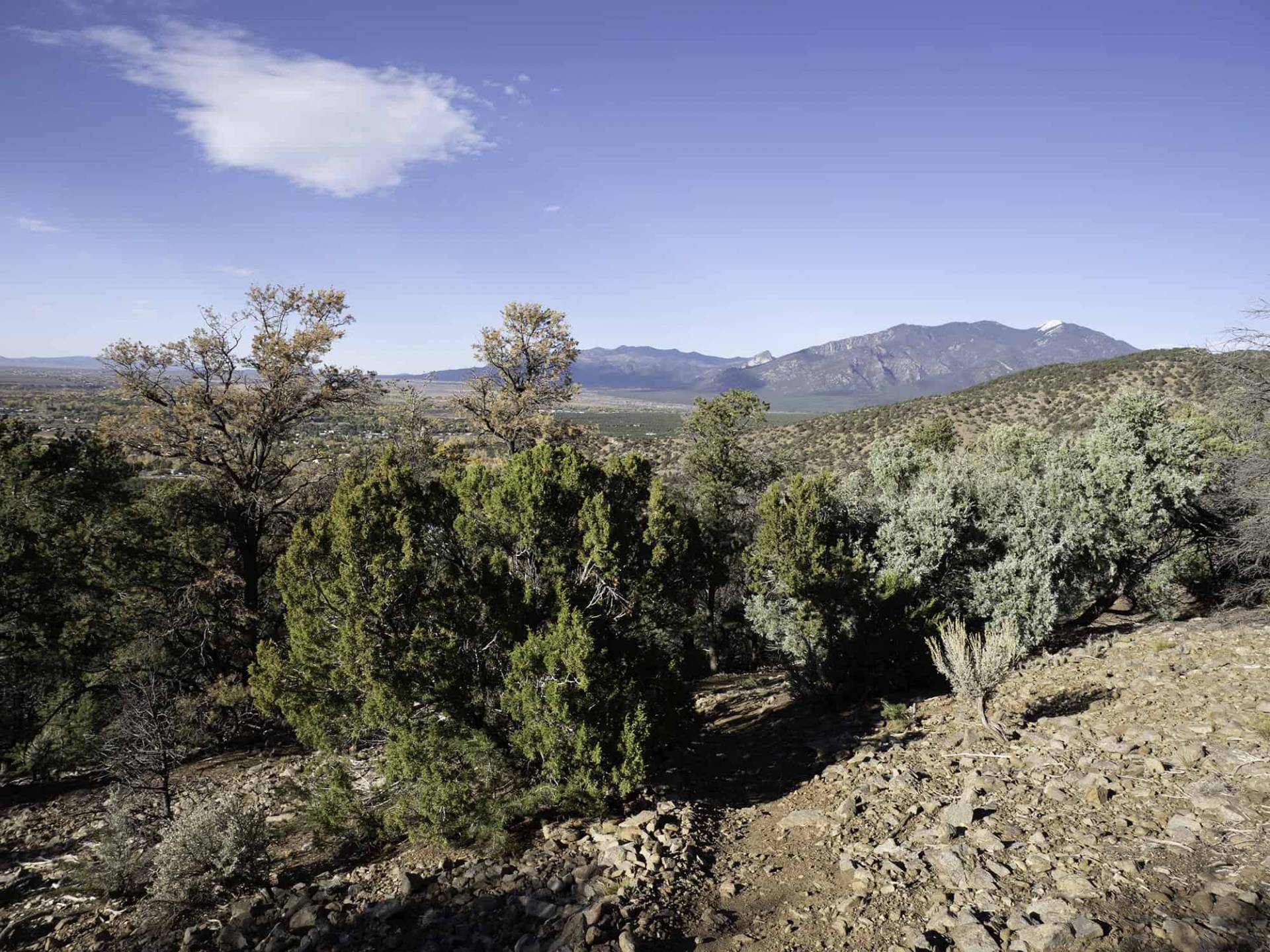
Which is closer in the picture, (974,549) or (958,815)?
(958,815)

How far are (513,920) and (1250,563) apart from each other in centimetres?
1809

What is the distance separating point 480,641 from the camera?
985 cm

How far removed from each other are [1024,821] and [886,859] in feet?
5.76

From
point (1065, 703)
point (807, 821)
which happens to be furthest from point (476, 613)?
point (1065, 703)

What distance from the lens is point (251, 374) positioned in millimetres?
15695

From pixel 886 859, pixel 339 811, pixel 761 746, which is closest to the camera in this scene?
pixel 886 859

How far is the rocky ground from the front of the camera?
6.03 metres

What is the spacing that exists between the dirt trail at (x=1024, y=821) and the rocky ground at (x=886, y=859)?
0.03 m

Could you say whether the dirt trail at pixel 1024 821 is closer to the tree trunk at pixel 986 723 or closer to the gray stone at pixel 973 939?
the gray stone at pixel 973 939

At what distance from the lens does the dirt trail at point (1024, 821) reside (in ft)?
19.1

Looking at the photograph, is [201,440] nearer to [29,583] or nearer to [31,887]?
[29,583]

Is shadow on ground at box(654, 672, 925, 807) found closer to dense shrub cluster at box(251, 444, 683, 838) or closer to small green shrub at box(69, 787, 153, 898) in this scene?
dense shrub cluster at box(251, 444, 683, 838)

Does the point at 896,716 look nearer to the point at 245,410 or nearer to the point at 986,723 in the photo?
the point at 986,723

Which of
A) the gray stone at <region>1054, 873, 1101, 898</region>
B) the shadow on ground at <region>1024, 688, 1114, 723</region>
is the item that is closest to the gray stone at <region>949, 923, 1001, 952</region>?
the gray stone at <region>1054, 873, 1101, 898</region>
